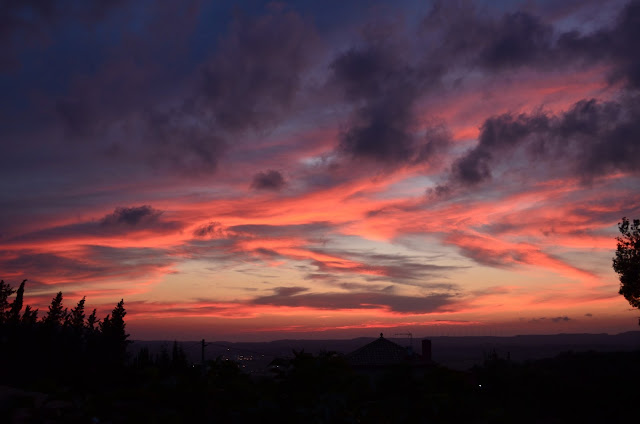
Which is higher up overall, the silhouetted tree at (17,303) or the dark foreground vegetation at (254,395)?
the silhouetted tree at (17,303)

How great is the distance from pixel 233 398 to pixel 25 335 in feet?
267

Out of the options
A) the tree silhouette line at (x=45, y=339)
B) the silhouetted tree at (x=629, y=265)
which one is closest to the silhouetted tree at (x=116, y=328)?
the tree silhouette line at (x=45, y=339)

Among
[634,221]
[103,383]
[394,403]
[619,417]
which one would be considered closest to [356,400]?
[394,403]

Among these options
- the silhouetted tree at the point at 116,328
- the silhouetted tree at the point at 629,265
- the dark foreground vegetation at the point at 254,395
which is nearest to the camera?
the dark foreground vegetation at the point at 254,395

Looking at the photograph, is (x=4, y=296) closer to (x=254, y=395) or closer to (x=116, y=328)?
(x=116, y=328)

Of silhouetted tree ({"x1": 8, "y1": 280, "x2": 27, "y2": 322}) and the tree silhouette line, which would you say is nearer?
the tree silhouette line

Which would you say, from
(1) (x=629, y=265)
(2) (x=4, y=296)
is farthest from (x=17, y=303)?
(1) (x=629, y=265)

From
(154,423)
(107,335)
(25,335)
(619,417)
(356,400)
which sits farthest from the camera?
(107,335)

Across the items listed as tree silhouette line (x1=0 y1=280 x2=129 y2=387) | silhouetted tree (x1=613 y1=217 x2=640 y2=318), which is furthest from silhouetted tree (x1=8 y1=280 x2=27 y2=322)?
silhouetted tree (x1=613 y1=217 x2=640 y2=318)

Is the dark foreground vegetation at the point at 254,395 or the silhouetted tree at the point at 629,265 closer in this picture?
the dark foreground vegetation at the point at 254,395

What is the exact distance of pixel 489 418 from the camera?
11.8ft

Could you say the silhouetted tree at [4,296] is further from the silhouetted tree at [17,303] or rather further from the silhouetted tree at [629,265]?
the silhouetted tree at [629,265]

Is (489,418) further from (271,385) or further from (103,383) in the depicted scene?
(103,383)

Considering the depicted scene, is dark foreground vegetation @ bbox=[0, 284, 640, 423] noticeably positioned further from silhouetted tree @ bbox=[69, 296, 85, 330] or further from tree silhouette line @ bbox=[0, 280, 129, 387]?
silhouetted tree @ bbox=[69, 296, 85, 330]
